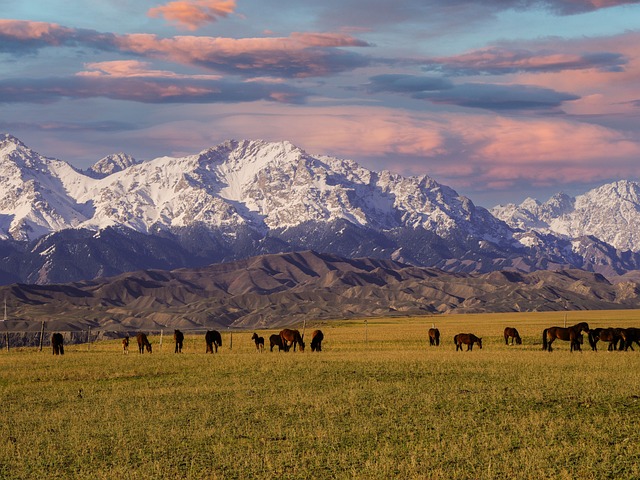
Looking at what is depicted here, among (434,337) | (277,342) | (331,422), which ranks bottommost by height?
(331,422)

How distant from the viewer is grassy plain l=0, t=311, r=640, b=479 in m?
23.7

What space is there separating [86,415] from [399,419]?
1196cm


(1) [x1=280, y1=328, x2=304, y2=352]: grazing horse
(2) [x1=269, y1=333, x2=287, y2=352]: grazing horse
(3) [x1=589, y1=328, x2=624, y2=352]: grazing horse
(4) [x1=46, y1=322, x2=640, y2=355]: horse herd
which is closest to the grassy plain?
(4) [x1=46, y1=322, x2=640, y2=355]: horse herd

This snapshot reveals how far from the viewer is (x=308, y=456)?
24.7 meters

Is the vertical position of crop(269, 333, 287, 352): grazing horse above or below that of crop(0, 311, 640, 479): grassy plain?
above

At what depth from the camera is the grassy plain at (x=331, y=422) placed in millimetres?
23656

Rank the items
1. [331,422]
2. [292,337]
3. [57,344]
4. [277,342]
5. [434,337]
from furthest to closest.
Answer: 1. [434,337]
2. [57,344]
3. [292,337]
4. [277,342]
5. [331,422]

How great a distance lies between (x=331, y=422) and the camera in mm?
29453

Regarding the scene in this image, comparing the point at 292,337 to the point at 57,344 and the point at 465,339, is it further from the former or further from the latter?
the point at 57,344

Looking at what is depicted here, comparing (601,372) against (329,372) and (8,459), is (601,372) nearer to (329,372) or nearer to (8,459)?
(329,372)

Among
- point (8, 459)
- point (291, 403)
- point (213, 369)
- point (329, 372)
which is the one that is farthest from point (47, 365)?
point (8, 459)

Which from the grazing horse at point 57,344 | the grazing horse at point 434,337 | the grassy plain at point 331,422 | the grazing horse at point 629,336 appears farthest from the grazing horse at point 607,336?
the grazing horse at point 57,344

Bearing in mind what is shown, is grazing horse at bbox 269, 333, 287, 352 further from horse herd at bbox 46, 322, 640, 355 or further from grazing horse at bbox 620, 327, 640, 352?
grazing horse at bbox 620, 327, 640, 352

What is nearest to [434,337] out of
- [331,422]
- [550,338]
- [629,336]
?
[550,338]
